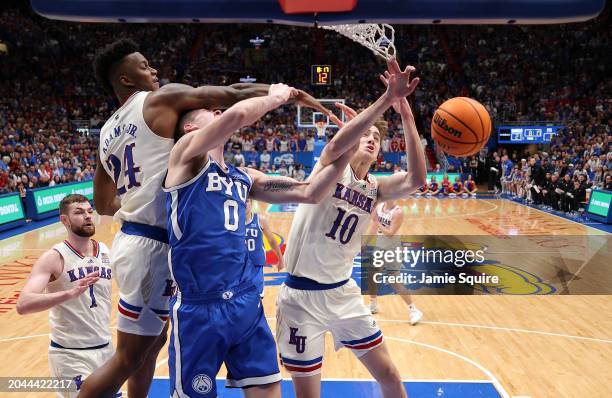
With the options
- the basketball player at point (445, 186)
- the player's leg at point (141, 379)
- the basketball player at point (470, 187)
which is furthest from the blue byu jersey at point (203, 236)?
the basketball player at point (470, 187)

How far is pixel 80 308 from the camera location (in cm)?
353

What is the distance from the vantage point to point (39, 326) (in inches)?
254

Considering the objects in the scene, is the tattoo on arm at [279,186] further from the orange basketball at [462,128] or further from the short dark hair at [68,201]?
the orange basketball at [462,128]

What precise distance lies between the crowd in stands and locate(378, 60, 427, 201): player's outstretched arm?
57.6 feet

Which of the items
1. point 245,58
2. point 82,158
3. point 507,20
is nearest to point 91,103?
point 82,158

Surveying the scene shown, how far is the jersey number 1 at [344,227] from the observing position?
3.60 m

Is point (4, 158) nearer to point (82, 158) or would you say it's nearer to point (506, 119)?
point (82, 158)

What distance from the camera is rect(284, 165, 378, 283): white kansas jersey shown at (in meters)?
3.54

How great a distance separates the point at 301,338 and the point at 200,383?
3.35 feet

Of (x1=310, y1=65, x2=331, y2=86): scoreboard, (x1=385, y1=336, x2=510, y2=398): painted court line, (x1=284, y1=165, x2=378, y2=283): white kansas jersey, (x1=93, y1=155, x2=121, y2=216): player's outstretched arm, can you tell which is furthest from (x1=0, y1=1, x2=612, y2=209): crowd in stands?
(x1=284, y1=165, x2=378, y2=283): white kansas jersey

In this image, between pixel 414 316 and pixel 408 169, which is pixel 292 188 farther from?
pixel 414 316

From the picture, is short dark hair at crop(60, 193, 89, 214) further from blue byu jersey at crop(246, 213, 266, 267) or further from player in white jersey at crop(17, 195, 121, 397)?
blue byu jersey at crop(246, 213, 266, 267)

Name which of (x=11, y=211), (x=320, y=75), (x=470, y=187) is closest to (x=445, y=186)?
(x=470, y=187)

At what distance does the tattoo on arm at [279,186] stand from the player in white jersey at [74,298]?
1223 millimetres
